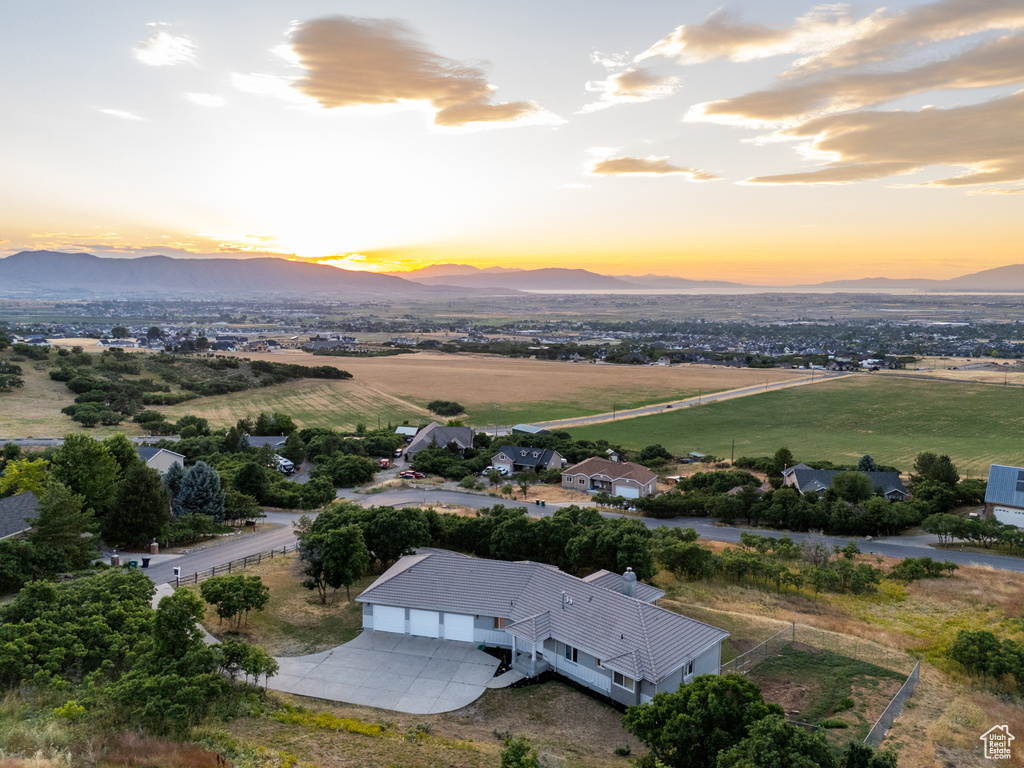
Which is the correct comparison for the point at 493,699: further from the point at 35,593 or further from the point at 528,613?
the point at 35,593

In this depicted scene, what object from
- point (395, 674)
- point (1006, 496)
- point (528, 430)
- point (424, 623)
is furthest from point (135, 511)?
point (1006, 496)

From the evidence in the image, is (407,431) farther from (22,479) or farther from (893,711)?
(893,711)

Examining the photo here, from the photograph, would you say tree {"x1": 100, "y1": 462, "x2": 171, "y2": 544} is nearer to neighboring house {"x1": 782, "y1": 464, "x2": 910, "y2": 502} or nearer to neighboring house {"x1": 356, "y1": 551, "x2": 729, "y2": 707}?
neighboring house {"x1": 356, "y1": 551, "x2": 729, "y2": 707}

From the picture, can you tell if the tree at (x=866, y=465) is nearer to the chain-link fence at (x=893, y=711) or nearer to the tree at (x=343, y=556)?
the chain-link fence at (x=893, y=711)

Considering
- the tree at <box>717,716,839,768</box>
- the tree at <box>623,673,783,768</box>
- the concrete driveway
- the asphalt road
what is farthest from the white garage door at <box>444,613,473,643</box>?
the asphalt road

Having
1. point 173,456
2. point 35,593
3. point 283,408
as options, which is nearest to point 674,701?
point 35,593
